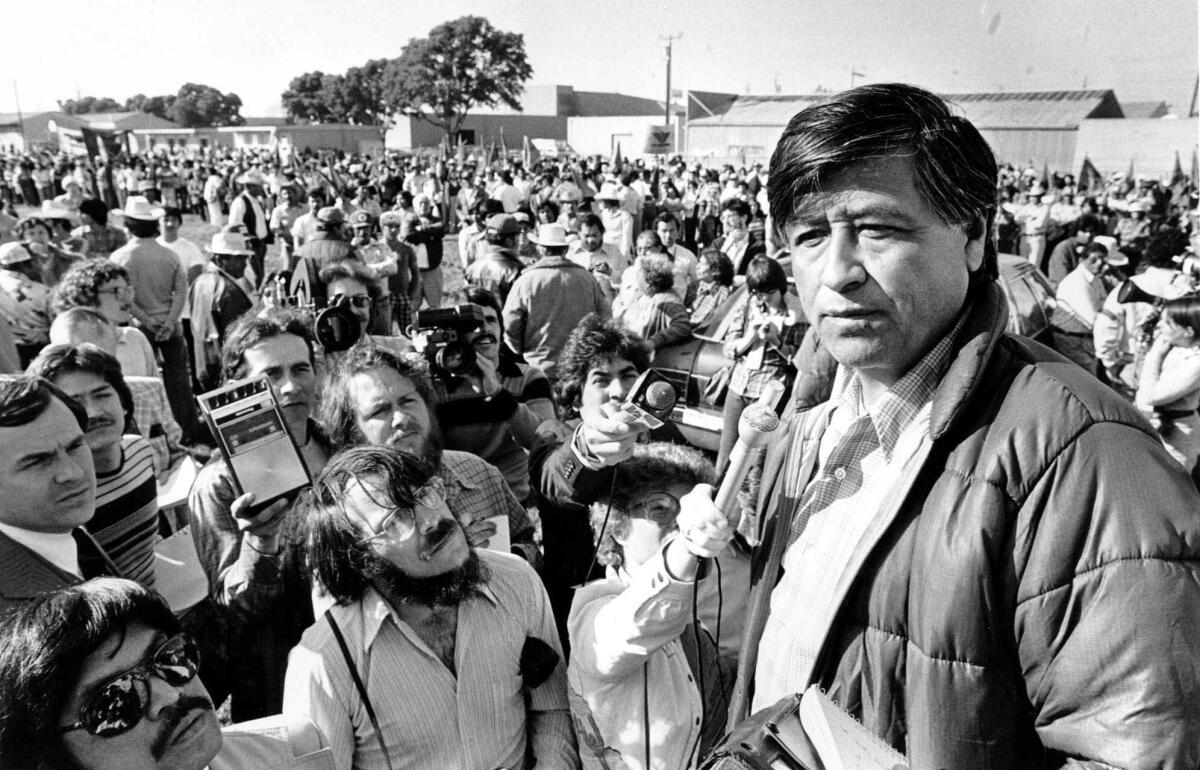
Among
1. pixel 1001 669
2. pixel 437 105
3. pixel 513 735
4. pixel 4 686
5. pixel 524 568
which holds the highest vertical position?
pixel 437 105

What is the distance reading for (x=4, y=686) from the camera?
1426 millimetres

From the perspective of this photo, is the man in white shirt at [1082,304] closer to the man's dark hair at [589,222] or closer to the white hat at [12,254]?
the man's dark hair at [589,222]

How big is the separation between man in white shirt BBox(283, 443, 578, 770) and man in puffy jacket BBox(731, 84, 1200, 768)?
836 mm

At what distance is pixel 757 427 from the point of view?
131cm

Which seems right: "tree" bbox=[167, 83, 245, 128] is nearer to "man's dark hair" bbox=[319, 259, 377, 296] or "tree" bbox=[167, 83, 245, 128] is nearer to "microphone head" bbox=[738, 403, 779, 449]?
"man's dark hair" bbox=[319, 259, 377, 296]

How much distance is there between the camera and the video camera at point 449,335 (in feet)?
11.0

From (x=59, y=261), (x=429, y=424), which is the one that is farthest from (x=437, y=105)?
(x=429, y=424)

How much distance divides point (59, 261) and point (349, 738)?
6.78 metres

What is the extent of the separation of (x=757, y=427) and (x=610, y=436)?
75cm

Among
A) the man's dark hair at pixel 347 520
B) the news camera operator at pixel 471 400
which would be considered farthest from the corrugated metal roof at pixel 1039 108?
the man's dark hair at pixel 347 520

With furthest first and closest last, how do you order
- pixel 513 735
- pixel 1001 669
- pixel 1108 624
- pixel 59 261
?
1. pixel 59 261
2. pixel 513 735
3. pixel 1001 669
4. pixel 1108 624

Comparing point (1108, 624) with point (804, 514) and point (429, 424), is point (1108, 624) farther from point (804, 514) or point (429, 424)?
point (429, 424)

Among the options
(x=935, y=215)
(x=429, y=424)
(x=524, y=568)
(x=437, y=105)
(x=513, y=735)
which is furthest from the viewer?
(x=437, y=105)

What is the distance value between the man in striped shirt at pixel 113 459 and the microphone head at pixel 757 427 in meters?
2.20
